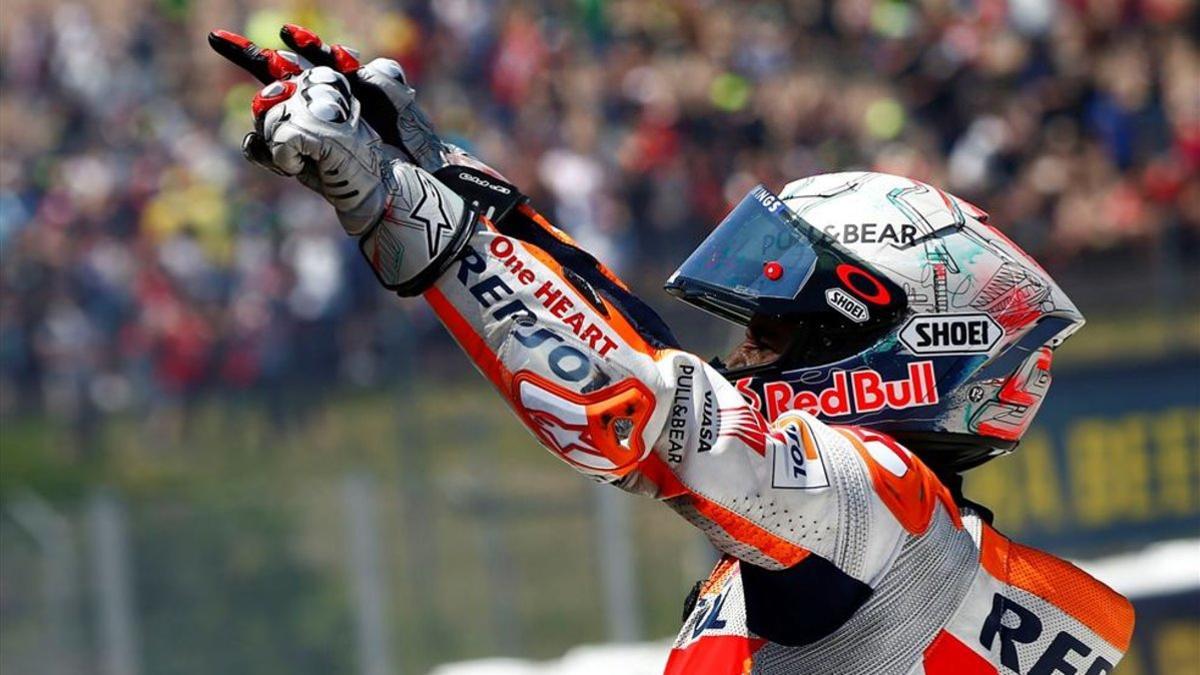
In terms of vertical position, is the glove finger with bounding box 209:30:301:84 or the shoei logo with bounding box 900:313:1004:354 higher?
the glove finger with bounding box 209:30:301:84

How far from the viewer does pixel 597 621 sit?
383 inches

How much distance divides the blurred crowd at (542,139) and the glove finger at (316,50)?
29.8ft

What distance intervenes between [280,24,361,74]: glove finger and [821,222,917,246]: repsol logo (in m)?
0.76

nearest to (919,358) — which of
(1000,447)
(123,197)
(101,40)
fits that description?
(1000,447)

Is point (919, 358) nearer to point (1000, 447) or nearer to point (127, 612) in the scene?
point (1000, 447)

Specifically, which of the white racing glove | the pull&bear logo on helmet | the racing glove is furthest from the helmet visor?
the white racing glove

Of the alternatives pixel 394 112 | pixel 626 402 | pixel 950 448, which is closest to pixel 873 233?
pixel 950 448

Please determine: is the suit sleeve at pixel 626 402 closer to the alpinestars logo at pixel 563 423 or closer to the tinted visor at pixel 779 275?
the alpinestars logo at pixel 563 423

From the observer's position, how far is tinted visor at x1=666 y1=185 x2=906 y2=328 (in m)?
2.96

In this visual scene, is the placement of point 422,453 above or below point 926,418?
below

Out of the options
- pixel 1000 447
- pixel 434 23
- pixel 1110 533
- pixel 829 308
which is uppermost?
pixel 829 308

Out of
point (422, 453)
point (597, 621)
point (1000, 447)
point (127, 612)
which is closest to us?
point (1000, 447)

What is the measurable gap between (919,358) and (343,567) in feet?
21.5

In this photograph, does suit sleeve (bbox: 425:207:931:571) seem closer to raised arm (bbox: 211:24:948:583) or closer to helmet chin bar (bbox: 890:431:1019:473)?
raised arm (bbox: 211:24:948:583)
